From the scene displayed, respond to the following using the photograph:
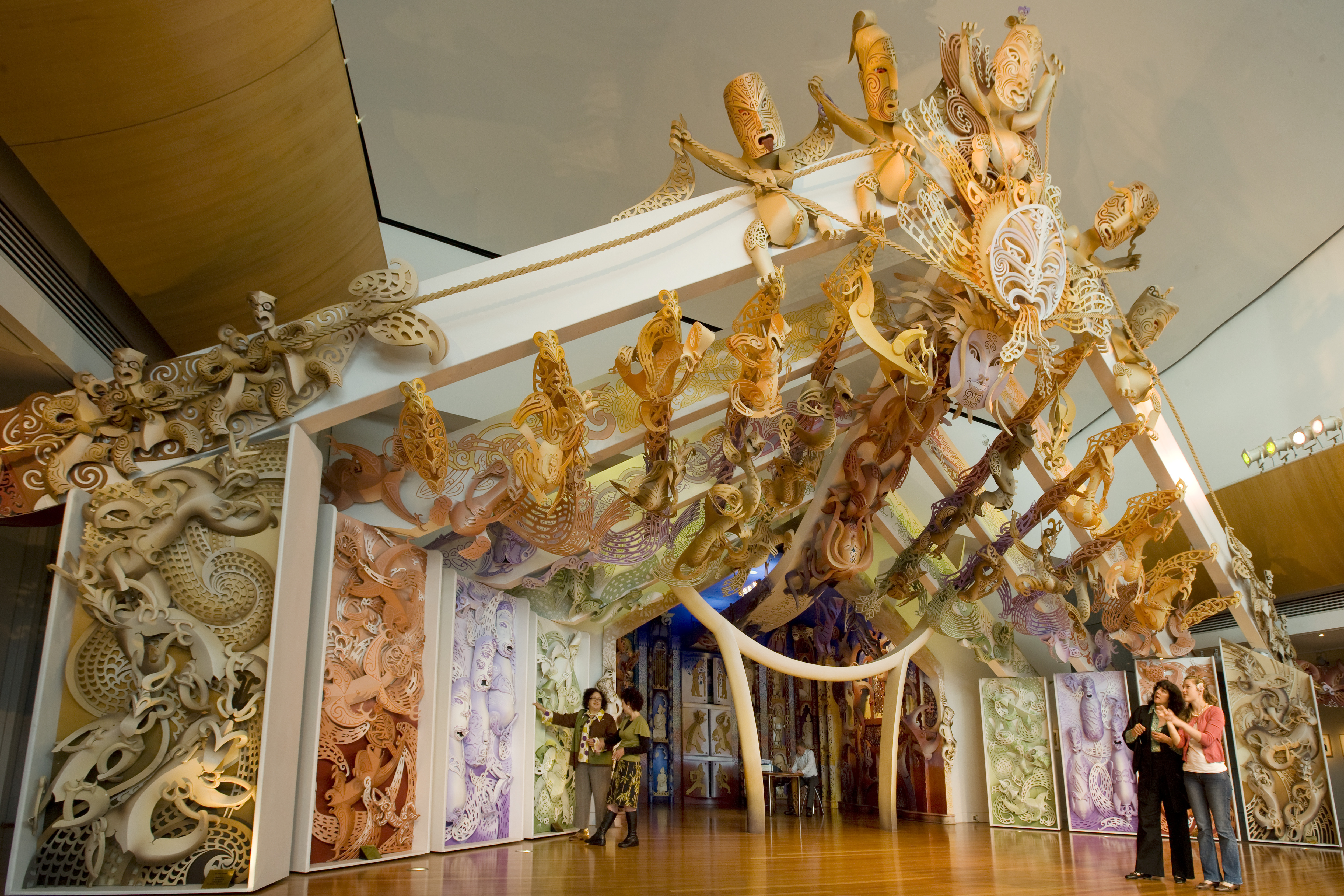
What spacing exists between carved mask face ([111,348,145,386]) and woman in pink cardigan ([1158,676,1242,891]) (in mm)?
5628

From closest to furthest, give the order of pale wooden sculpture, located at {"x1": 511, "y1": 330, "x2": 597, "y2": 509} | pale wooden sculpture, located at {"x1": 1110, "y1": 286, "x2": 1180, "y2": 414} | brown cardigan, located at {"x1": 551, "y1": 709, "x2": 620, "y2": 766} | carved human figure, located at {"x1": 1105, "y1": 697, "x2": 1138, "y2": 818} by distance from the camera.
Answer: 1. pale wooden sculpture, located at {"x1": 511, "y1": 330, "x2": 597, "y2": 509}
2. brown cardigan, located at {"x1": 551, "y1": 709, "x2": 620, "y2": 766}
3. pale wooden sculpture, located at {"x1": 1110, "y1": 286, "x2": 1180, "y2": 414}
4. carved human figure, located at {"x1": 1105, "y1": 697, "x2": 1138, "y2": 818}

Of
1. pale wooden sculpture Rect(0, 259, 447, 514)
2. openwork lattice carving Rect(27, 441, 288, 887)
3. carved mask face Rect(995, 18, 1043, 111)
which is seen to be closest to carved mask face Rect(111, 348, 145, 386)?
pale wooden sculpture Rect(0, 259, 447, 514)

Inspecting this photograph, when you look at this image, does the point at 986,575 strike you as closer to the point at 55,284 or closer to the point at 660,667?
the point at 660,667

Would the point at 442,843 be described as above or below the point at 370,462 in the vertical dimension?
below

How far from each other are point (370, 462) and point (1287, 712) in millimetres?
8913

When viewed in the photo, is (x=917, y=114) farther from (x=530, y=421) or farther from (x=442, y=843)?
(x=442, y=843)

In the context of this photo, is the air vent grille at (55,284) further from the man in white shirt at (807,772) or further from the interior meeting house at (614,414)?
the man in white shirt at (807,772)

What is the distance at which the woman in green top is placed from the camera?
6656 millimetres

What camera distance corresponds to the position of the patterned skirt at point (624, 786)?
6668 millimetres

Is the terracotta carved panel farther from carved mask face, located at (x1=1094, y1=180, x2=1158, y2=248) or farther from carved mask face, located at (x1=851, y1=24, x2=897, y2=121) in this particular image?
carved mask face, located at (x1=1094, y1=180, x2=1158, y2=248)

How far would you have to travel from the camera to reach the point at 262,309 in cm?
450

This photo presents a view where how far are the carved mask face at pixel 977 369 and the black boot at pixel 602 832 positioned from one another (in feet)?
12.5

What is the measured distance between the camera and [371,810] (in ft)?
17.3

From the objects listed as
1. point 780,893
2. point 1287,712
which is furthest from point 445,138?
point 1287,712
